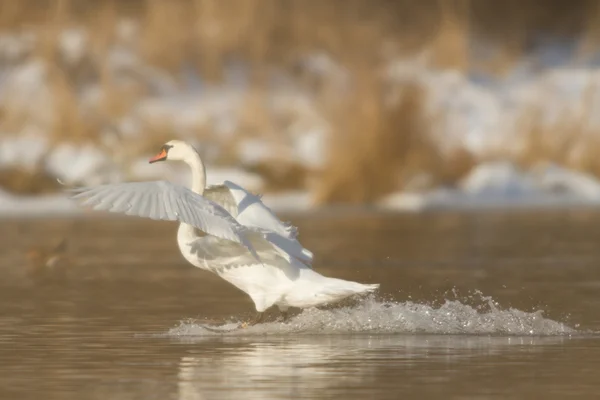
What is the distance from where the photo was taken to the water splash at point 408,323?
35.3ft

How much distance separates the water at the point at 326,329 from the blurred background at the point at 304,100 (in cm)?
833

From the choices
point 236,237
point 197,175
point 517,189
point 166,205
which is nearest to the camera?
point 236,237

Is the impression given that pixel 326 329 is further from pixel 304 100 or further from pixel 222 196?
pixel 304 100

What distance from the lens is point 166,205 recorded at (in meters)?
10.7

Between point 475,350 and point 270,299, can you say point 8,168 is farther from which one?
point 475,350

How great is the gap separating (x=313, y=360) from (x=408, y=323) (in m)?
1.74

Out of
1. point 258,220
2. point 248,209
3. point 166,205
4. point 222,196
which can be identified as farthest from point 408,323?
point 166,205

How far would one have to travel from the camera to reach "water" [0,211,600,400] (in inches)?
329

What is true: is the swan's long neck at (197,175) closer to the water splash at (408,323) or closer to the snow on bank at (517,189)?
the water splash at (408,323)

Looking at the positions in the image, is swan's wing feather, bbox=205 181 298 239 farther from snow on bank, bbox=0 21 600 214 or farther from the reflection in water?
snow on bank, bbox=0 21 600 214

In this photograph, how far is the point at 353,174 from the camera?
86.5 ft

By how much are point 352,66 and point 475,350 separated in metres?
18.5

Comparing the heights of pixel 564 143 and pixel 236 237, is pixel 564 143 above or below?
above

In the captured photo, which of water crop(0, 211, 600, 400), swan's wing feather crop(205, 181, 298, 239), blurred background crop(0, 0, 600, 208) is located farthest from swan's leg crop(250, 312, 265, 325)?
blurred background crop(0, 0, 600, 208)
